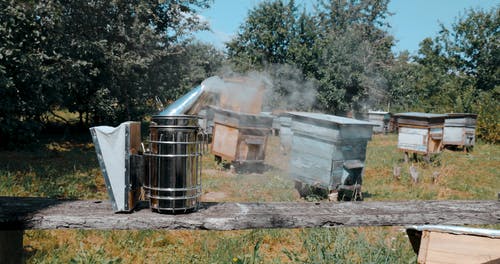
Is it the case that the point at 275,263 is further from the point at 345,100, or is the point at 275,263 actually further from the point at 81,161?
the point at 345,100

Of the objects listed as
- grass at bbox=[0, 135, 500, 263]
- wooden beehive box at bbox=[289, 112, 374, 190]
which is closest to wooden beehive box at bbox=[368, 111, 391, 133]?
grass at bbox=[0, 135, 500, 263]

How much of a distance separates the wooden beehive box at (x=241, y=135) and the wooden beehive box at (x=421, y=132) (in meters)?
3.97

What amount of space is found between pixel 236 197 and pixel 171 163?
4319 mm

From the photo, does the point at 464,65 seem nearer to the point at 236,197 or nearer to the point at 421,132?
the point at 421,132

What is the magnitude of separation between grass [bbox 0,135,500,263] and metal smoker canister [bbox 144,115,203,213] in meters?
1.00

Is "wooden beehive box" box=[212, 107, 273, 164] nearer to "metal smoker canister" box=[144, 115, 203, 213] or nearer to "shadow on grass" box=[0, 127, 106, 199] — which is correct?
"shadow on grass" box=[0, 127, 106, 199]

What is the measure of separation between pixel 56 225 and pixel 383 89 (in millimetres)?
27001

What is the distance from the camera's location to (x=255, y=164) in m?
8.91

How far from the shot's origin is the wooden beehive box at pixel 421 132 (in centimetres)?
1001

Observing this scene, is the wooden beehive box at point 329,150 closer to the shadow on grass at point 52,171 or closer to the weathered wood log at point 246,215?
the shadow on grass at point 52,171

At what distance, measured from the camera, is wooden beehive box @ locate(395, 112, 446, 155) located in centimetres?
1001

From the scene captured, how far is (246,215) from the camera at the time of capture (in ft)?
6.43

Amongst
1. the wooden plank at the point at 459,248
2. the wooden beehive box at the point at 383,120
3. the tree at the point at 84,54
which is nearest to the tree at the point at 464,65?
the wooden beehive box at the point at 383,120

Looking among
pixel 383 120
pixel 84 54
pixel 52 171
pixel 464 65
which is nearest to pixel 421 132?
pixel 52 171
